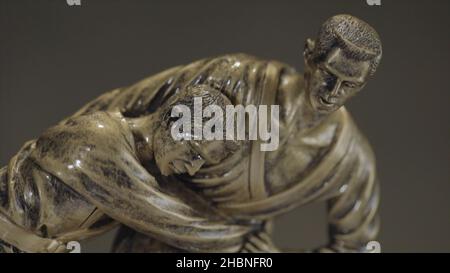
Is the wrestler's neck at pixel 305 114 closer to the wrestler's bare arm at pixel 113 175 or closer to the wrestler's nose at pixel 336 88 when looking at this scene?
the wrestler's nose at pixel 336 88

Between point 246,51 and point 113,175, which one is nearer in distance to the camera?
point 113,175

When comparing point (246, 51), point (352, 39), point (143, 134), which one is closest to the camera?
point (352, 39)

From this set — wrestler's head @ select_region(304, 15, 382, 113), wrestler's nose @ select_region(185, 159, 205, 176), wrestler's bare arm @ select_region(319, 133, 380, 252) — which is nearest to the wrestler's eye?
wrestler's head @ select_region(304, 15, 382, 113)

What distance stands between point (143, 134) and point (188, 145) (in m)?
0.11

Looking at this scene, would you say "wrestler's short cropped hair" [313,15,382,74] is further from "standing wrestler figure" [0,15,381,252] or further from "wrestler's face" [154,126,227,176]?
"wrestler's face" [154,126,227,176]

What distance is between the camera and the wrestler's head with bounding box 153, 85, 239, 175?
4.44 ft

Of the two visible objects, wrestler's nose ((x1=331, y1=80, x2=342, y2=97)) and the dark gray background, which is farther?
the dark gray background

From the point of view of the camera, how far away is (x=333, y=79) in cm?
135

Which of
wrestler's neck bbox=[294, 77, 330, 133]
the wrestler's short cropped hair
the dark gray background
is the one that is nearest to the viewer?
the wrestler's short cropped hair

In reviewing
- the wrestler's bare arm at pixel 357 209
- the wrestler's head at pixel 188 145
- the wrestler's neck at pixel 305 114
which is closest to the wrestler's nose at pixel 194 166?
the wrestler's head at pixel 188 145

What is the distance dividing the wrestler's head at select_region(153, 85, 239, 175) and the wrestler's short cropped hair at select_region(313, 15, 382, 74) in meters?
0.21

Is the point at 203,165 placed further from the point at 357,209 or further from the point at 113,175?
the point at 357,209

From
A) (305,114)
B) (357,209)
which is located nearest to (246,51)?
(305,114)

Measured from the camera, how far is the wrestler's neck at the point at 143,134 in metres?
1.43
